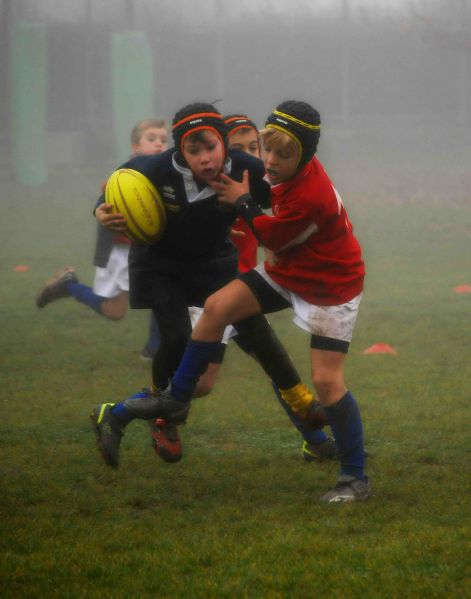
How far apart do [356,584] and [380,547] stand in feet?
1.21

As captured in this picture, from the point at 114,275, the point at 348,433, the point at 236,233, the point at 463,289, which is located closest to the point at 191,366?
the point at 348,433

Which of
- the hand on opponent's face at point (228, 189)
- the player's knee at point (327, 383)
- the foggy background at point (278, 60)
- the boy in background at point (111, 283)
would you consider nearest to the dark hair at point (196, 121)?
the hand on opponent's face at point (228, 189)

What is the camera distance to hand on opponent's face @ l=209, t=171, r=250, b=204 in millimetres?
4969

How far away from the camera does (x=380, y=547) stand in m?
4.12

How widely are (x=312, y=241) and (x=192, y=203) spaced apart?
66 cm

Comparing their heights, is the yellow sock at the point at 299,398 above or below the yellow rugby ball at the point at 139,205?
below

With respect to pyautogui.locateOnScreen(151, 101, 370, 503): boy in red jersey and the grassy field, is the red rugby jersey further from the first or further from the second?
the grassy field

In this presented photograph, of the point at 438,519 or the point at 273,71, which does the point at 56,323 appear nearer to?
the point at 438,519

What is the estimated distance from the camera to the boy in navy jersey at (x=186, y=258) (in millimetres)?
5051

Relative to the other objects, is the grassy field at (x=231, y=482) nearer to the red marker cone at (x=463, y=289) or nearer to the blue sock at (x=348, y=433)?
the blue sock at (x=348, y=433)

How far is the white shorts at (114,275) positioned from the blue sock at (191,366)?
4.07 m

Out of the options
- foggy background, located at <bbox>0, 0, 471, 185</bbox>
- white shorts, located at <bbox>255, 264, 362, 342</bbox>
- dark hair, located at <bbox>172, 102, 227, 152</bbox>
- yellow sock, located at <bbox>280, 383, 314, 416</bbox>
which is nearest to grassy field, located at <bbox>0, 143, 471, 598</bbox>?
yellow sock, located at <bbox>280, 383, 314, 416</bbox>

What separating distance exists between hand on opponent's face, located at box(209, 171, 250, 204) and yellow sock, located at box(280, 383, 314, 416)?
106 centimetres

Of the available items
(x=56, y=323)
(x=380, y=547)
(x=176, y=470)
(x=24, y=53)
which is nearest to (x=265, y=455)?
(x=176, y=470)
